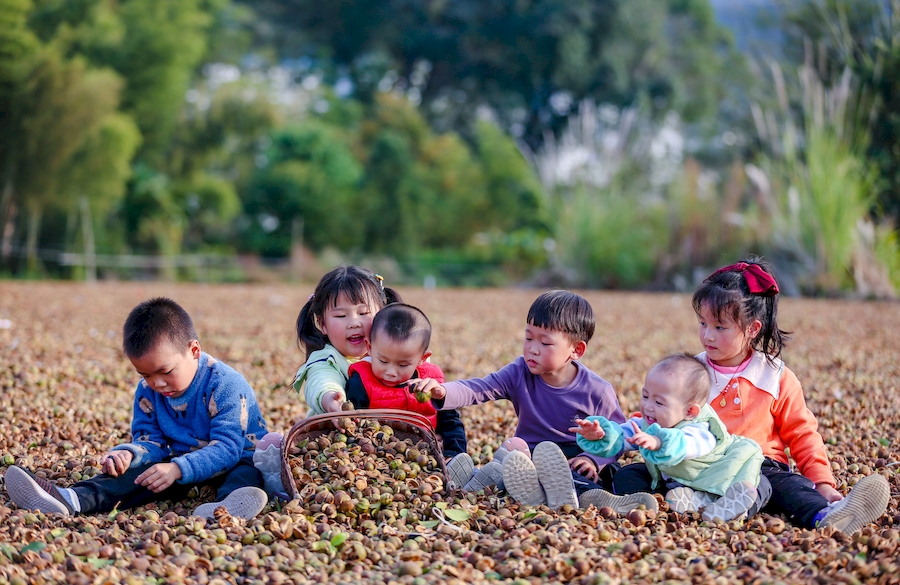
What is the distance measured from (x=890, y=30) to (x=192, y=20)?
11109mm

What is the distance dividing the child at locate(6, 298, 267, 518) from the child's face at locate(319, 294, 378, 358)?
1.08 ft

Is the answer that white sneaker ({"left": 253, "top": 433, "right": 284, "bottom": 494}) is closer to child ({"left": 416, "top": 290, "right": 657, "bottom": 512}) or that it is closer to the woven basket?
the woven basket

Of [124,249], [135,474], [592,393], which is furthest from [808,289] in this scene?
[124,249]

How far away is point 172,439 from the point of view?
2.64 meters

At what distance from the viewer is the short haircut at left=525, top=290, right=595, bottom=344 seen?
2.53m

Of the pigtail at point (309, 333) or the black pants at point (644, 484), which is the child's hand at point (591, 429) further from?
the pigtail at point (309, 333)

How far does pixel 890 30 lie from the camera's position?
33.0ft

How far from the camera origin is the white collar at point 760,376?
2.60m

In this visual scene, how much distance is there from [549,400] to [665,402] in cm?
40

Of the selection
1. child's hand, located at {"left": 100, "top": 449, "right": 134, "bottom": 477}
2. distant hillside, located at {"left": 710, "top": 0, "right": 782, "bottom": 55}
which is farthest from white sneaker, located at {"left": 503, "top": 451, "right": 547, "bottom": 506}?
distant hillside, located at {"left": 710, "top": 0, "right": 782, "bottom": 55}

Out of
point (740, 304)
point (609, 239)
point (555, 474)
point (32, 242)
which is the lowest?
point (555, 474)

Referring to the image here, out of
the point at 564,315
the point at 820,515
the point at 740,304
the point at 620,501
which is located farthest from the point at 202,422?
the point at 820,515

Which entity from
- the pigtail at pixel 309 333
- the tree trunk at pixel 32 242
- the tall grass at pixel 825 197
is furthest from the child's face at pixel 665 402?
the tree trunk at pixel 32 242

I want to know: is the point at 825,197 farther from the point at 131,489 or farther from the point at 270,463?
the point at 131,489
